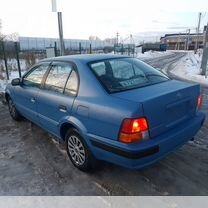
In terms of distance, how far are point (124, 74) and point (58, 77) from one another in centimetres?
105

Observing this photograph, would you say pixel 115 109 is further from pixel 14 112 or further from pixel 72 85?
pixel 14 112

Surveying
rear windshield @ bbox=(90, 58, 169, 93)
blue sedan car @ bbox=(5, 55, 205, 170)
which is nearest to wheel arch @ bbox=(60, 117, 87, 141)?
blue sedan car @ bbox=(5, 55, 205, 170)

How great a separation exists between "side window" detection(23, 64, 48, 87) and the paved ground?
118cm

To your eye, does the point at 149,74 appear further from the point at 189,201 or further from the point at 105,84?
the point at 189,201

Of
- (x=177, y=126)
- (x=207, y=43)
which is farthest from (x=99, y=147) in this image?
(x=207, y=43)

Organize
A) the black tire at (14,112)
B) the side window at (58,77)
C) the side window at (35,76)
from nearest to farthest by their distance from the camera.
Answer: the side window at (58,77)
the side window at (35,76)
the black tire at (14,112)

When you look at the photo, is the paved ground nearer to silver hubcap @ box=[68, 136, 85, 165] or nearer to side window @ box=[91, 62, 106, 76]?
silver hubcap @ box=[68, 136, 85, 165]

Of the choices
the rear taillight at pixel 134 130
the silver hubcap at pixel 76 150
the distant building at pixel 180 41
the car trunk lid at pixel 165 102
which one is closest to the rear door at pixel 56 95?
the silver hubcap at pixel 76 150

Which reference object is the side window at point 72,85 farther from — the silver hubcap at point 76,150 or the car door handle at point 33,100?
the car door handle at point 33,100

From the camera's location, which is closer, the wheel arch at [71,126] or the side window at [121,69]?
the wheel arch at [71,126]

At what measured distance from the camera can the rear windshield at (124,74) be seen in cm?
290

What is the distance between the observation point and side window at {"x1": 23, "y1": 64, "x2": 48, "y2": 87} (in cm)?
390

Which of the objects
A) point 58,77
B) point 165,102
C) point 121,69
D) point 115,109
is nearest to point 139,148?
point 115,109

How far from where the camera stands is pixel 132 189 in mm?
2762
